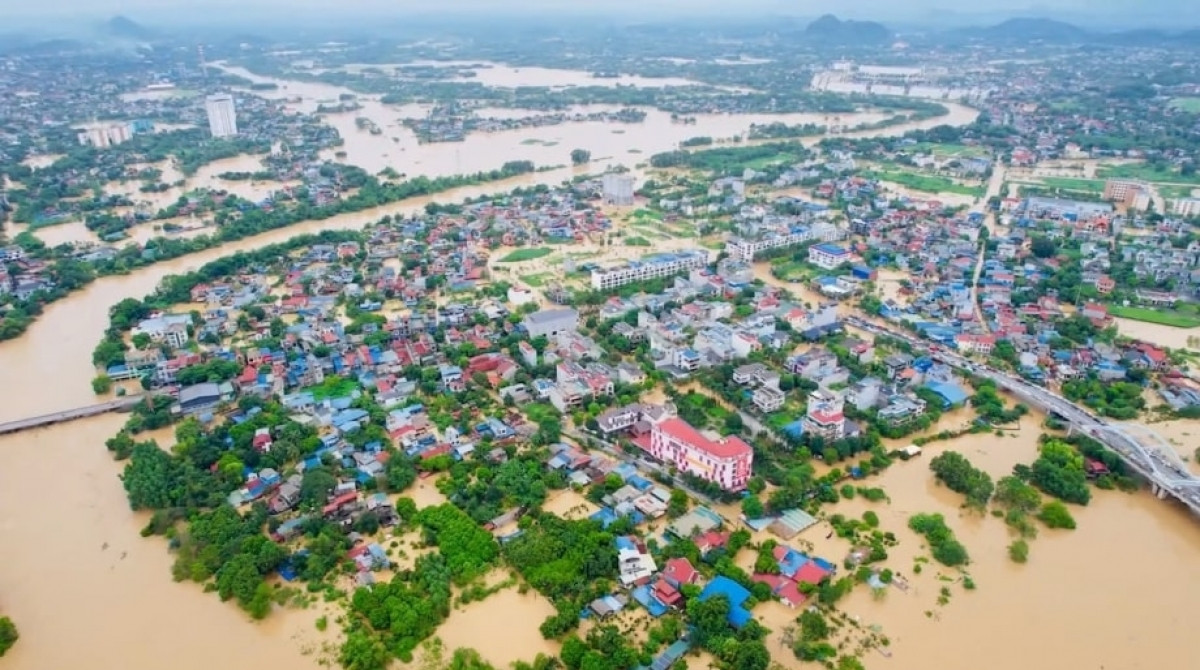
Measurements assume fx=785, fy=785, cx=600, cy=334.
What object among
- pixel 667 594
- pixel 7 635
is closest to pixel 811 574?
pixel 667 594

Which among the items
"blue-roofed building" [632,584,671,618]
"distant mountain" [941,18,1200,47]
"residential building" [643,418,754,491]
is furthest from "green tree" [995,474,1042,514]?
"distant mountain" [941,18,1200,47]

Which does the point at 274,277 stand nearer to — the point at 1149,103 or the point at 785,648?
the point at 785,648

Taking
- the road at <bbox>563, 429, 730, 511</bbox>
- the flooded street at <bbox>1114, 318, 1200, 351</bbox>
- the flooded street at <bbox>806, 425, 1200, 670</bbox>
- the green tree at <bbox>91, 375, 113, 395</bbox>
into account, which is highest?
the flooded street at <bbox>1114, 318, 1200, 351</bbox>

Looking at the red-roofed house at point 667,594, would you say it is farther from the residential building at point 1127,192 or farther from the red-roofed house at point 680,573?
the residential building at point 1127,192

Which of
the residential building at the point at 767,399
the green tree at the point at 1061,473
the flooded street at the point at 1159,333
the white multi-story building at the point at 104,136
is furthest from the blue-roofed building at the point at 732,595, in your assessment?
the white multi-story building at the point at 104,136

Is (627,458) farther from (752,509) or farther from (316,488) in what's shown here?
(316,488)

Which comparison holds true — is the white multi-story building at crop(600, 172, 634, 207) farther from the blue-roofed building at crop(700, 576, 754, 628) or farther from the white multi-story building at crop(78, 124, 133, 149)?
the white multi-story building at crop(78, 124, 133, 149)

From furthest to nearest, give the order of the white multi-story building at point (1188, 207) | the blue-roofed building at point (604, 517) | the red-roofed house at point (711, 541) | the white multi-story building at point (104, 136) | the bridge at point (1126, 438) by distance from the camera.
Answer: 1. the white multi-story building at point (104, 136)
2. the white multi-story building at point (1188, 207)
3. the bridge at point (1126, 438)
4. the blue-roofed building at point (604, 517)
5. the red-roofed house at point (711, 541)
